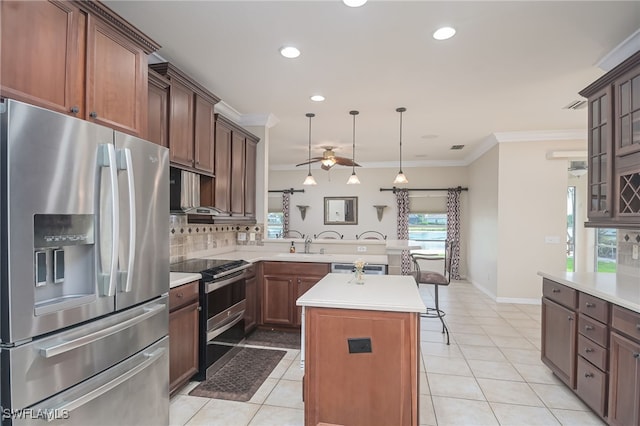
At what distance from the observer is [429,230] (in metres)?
8.09

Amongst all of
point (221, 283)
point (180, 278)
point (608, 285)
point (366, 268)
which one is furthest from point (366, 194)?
point (180, 278)

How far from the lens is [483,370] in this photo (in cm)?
314

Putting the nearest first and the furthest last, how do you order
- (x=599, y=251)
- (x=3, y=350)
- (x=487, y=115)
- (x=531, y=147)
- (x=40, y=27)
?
(x=3, y=350)
(x=40, y=27)
(x=487, y=115)
(x=531, y=147)
(x=599, y=251)

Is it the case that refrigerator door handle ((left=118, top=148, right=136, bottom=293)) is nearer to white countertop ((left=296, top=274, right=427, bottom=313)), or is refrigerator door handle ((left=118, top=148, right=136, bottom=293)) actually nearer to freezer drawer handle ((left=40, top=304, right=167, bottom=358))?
freezer drawer handle ((left=40, top=304, right=167, bottom=358))

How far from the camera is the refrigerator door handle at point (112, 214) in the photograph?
5.32 feet

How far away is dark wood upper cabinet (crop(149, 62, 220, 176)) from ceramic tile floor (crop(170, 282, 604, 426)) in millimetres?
1966

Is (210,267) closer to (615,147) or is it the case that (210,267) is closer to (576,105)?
(615,147)

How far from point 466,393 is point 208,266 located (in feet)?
8.00

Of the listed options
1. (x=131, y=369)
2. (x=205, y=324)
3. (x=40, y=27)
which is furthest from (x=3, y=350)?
(x=205, y=324)

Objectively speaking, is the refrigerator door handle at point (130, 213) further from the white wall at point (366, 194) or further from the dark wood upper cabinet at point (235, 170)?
the white wall at point (366, 194)

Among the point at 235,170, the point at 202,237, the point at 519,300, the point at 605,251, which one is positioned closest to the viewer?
the point at 202,237

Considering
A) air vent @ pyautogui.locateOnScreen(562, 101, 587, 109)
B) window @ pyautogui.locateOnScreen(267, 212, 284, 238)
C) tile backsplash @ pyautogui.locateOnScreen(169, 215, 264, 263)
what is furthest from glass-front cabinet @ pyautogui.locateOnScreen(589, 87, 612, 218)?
window @ pyautogui.locateOnScreen(267, 212, 284, 238)

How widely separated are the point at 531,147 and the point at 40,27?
6.03 m

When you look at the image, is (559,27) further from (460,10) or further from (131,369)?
(131,369)
